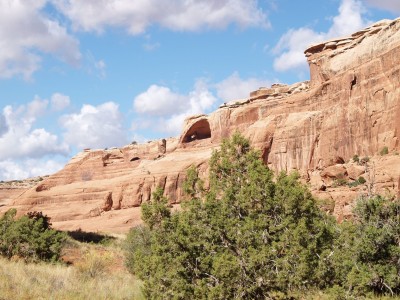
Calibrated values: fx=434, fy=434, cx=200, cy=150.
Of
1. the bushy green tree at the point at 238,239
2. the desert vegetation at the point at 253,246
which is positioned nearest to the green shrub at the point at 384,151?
the desert vegetation at the point at 253,246

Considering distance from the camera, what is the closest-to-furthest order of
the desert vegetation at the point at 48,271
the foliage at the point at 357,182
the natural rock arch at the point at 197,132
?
the desert vegetation at the point at 48,271 → the foliage at the point at 357,182 → the natural rock arch at the point at 197,132

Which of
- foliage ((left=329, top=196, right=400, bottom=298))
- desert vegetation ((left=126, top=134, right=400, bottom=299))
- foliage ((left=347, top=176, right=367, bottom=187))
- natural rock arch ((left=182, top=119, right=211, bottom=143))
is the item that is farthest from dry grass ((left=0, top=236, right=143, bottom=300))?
natural rock arch ((left=182, top=119, right=211, bottom=143))

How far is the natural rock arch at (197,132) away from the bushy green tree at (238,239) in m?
58.7

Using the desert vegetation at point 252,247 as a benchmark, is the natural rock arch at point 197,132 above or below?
above

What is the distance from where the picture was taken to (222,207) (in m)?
9.33

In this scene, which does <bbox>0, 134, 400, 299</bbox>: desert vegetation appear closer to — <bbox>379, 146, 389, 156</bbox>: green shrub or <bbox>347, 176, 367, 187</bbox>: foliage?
<bbox>347, 176, 367, 187</bbox>: foliage

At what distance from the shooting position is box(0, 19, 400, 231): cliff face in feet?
132

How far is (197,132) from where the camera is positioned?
6975 centimetres

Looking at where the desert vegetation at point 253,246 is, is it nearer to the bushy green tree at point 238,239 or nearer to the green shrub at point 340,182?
the bushy green tree at point 238,239

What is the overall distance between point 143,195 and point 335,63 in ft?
102

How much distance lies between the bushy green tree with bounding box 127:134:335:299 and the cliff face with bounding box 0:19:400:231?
18716mm

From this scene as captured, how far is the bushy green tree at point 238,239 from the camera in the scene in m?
8.36

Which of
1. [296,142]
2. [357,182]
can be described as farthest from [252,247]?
[296,142]

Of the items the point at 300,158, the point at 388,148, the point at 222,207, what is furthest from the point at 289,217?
the point at 300,158
